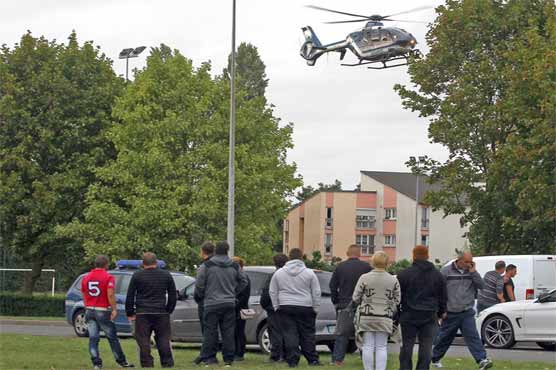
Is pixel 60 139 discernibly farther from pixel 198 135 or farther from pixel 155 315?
pixel 155 315

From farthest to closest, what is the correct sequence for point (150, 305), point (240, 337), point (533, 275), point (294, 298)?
point (533, 275) → point (240, 337) → point (294, 298) → point (150, 305)

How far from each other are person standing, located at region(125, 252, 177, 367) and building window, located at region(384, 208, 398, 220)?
98844 mm

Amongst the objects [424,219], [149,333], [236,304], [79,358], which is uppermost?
[424,219]

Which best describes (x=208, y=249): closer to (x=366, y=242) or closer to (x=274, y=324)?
(x=274, y=324)

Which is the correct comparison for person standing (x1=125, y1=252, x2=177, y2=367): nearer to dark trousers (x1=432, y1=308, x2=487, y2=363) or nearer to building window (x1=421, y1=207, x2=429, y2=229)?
dark trousers (x1=432, y1=308, x2=487, y2=363)

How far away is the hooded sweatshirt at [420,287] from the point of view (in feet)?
49.8

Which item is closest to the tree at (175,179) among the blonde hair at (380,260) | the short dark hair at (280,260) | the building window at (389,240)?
the short dark hair at (280,260)

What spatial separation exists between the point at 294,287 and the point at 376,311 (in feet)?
9.77

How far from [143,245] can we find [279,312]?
2784 cm

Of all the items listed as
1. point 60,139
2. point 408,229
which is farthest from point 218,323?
point 408,229

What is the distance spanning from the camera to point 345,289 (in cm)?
1755

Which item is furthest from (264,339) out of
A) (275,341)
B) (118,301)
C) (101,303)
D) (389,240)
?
(389,240)

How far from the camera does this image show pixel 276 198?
4825 centimetres

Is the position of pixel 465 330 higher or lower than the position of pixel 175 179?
lower
